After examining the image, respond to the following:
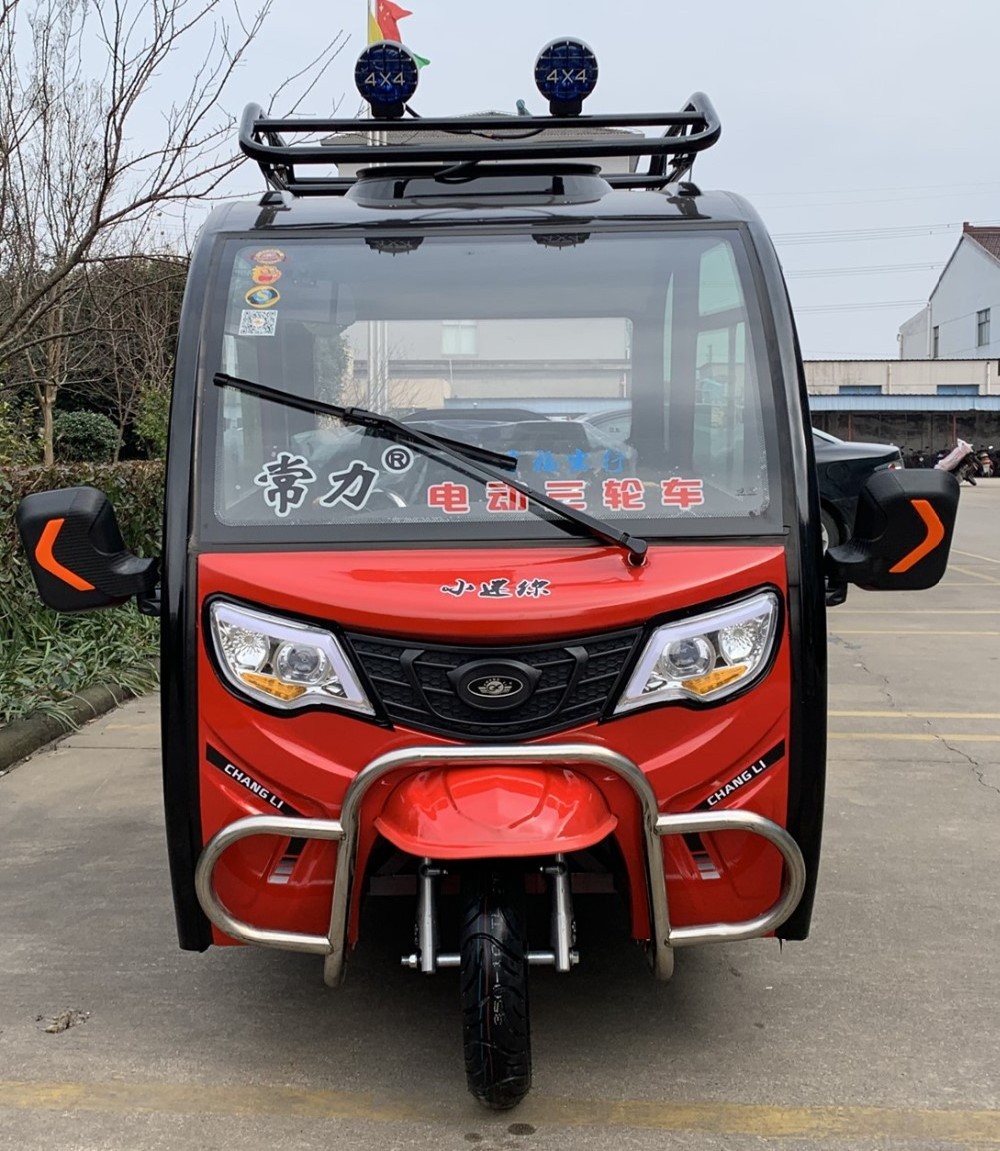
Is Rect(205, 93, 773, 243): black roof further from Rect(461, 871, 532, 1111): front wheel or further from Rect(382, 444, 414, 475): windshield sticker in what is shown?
Rect(461, 871, 532, 1111): front wheel

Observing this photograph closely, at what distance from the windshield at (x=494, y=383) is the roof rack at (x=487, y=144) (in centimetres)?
31

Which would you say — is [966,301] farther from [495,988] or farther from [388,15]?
[495,988]

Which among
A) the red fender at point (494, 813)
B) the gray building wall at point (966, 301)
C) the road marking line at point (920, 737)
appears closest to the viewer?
the red fender at point (494, 813)

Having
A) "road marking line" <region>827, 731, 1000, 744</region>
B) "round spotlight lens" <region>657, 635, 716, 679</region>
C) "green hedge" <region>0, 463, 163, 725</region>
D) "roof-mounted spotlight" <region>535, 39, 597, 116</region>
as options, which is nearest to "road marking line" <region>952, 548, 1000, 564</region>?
"road marking line" <region>827, 731, 1000, 744</region>

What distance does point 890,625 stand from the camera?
10352 mm

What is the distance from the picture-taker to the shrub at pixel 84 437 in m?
20.0

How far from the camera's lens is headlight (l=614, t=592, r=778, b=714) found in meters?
2.81

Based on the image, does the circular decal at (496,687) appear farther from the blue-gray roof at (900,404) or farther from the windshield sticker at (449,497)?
the blue-gray roof at (900,404)

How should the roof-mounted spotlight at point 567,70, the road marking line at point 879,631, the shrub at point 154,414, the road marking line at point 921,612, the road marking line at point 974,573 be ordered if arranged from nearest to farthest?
the roof-mounted spotlight at point 567,70 → the road marking line at point 879,631 → the road marking line at point 921,612 → the road marking line at point 974,573 → the shrub at point 154,414

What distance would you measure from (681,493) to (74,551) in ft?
5.03

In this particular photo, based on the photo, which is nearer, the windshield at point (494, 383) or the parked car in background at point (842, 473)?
the windshield at point (494, 383)

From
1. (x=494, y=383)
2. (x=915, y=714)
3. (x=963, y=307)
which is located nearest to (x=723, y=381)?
(x=494, y=383)

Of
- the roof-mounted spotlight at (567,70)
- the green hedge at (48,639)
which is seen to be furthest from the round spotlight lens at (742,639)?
the green hedge at (48,639)

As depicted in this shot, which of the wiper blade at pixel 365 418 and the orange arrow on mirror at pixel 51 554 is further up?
the wiper blade at pixel 365 418
